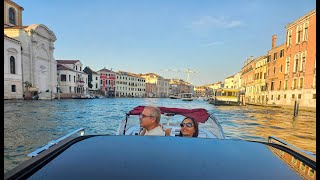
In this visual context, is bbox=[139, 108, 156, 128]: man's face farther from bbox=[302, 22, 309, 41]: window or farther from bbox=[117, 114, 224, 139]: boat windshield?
bbox=[302, 22, 309, 41]: window

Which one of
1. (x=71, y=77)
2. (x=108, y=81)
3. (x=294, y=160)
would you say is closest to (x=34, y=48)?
(x=71, y=77)

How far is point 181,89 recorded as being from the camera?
117500 mm

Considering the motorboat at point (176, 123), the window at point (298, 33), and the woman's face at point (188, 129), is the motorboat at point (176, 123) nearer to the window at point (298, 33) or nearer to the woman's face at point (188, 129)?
the woman's face at point (188, 129)

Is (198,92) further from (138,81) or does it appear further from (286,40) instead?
(286,40)

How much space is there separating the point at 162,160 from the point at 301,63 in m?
27.8

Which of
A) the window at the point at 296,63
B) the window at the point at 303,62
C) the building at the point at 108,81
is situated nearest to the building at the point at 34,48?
the building at the point at 108,81

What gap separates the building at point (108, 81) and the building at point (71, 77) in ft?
56.1

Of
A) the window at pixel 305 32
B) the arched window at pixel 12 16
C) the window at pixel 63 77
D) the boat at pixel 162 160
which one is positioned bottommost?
the boat at pixel 162 160

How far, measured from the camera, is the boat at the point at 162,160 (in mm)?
1056

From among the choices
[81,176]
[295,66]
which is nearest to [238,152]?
[81,176]

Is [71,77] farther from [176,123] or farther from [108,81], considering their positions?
[176,123]

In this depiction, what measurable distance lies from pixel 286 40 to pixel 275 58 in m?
3.46

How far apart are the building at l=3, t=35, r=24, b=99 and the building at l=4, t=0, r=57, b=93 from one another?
210 cm

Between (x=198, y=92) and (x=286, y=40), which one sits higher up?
(x=286, y=40)
